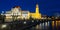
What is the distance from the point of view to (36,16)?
19688 cm

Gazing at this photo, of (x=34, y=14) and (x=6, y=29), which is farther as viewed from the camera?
(x=34, y=14)

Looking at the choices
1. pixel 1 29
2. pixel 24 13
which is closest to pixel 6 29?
pixel 1 29

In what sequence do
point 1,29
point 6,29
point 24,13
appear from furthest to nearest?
point 24,13
point 6,29
point 1,29

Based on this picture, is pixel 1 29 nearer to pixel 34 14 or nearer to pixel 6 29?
pixel 6 29

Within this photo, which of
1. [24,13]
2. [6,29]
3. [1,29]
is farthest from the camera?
[24,13]

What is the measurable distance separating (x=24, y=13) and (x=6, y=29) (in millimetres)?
162458

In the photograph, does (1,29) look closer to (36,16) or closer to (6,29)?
(6,29)

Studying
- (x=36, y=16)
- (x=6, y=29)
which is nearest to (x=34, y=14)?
(x=36, y=16)

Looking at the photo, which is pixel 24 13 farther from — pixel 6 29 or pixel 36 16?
pixel 6 29

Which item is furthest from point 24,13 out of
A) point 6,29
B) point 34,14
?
point 6,29

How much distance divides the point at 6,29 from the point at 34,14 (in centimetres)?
17323

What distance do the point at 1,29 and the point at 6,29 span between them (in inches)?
82.2

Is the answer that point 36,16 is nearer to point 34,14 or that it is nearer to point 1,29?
point 34,14

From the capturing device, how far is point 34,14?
199 metres
